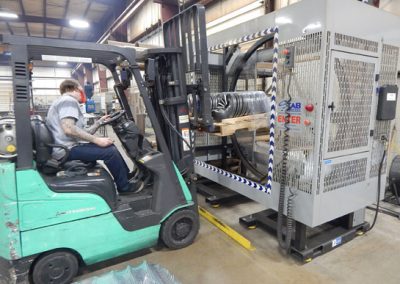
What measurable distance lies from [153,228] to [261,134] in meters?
2.30

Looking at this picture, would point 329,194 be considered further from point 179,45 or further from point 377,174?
point 179,45

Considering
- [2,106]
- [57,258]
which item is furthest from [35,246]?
[2,106]

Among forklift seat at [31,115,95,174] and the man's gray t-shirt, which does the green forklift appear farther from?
the man's gray t-shirt

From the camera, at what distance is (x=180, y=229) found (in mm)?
3004

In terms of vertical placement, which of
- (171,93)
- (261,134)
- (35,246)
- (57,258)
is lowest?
(57,258)

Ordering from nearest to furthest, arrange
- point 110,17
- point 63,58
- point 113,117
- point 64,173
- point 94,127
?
point 63,58 → point 64,173 → point 113,117 → point 94,127 → point 110,17

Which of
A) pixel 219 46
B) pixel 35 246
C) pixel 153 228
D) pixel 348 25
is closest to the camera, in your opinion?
pixel 35 246

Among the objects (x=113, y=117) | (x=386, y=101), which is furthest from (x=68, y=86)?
(x=386, y=101)

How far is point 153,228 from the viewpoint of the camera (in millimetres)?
2791

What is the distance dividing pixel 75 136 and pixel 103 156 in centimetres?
33

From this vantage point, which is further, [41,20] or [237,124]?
[41,20]

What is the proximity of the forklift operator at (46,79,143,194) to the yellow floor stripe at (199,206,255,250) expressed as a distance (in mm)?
1425

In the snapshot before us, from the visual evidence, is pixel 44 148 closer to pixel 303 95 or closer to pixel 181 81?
pixel 181 81

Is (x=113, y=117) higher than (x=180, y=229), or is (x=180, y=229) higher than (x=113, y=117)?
(x=113, y=117)
